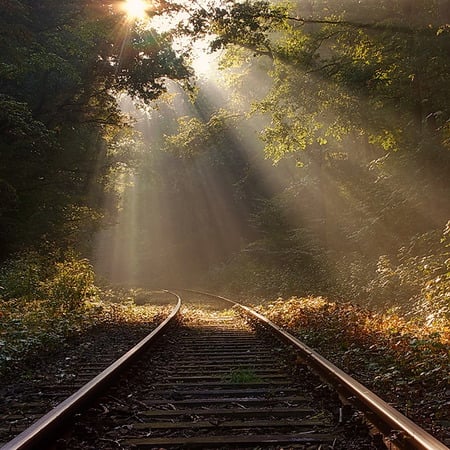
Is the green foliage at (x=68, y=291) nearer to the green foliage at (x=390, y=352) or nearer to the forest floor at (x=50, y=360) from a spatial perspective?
the forest floor at (x=50, y=360)

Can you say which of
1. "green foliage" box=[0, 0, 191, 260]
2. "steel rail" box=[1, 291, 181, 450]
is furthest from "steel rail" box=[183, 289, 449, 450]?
"green foliage" box=[0, 0, 191, 260]

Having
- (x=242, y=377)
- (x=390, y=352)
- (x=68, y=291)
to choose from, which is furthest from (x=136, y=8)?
(x=242, y=377)

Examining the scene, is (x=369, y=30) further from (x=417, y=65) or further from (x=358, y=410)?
(x=358, y=410)

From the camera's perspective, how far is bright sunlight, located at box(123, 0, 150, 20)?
15102 millimetres

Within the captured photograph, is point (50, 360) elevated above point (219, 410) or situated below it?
above

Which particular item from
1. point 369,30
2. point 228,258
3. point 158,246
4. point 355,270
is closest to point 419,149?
point 369,30

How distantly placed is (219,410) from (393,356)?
11.5ft

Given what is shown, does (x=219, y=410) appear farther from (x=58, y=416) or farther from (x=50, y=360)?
(x=50, y=360)

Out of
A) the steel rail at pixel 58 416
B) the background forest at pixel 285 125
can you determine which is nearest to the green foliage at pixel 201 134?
the background forest at pixel 285 125

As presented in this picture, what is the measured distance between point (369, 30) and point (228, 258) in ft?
86.7

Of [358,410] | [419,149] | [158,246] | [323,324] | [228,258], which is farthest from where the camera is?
[158,246]

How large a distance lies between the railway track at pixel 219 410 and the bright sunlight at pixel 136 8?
11.3m

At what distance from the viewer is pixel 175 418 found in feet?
14.6

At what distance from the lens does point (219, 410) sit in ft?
15.2
